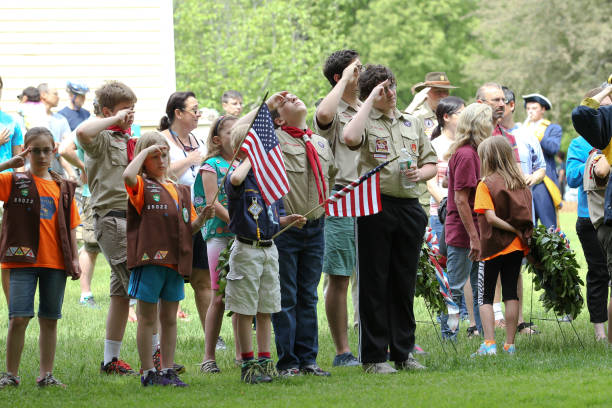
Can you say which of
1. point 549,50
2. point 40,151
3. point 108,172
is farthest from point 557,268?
point 549,50

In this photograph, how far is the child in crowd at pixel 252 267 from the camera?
23.5 feet

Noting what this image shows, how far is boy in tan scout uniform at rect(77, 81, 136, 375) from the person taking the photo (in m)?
8.07

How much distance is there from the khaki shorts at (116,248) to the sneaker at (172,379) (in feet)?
3.34

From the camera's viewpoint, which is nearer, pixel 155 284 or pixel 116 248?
pixel 155 284

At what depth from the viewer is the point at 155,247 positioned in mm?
7199

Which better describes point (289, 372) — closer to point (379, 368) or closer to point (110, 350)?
point (379, 368)

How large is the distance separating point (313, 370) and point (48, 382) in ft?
6.39

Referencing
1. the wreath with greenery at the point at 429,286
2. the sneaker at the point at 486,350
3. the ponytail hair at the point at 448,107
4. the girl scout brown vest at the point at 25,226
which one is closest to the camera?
the girl scout brown vest at the point at 25,226

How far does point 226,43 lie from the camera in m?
39.5

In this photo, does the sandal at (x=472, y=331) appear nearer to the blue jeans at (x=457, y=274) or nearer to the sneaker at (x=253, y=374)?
the blue jeans at (x=457, y=274)

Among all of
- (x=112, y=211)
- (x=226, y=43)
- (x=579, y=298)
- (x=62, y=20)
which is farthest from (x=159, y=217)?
(x=226, y=43)

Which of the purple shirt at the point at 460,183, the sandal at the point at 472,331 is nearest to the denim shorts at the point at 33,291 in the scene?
the purple shirt at the point at 460,183

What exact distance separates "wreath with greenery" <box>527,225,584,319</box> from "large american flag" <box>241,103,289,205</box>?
110 inches

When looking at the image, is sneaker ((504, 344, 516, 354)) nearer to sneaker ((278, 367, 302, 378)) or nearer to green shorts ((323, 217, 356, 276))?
green shorts ((323, 217, 356, 276))
